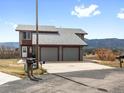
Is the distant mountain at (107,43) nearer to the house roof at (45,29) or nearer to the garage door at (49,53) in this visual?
the house roof at (45,29)

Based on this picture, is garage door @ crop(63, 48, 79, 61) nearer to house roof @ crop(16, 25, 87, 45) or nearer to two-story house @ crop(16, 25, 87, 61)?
two-story house @ crop(16, 25, 87, 61)

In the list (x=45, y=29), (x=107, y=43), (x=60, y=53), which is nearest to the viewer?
(x=60, y=53)

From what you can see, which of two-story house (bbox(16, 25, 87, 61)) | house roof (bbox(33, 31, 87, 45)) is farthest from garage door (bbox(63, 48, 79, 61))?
house roof (bbox(33, 31, 87, 45))

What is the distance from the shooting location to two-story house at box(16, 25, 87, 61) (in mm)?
48334

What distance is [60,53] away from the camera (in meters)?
49.0

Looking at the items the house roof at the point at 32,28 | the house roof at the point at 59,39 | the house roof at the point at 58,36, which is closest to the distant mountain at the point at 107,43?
the house roof at the point at 58,36

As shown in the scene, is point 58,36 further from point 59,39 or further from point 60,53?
point 60,53

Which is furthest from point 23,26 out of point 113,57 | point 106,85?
point 106,85

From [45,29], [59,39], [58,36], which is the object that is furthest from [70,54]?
[45,29]

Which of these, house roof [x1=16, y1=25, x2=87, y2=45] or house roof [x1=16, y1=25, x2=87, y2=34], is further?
house roof [x1=16, y1=25, x2=87, y2=34]

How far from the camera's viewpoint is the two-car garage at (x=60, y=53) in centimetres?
4847

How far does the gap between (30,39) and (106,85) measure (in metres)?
33.6

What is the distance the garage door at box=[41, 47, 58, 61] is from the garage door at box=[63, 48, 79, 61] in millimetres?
1473

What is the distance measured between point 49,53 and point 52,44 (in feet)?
5.78
